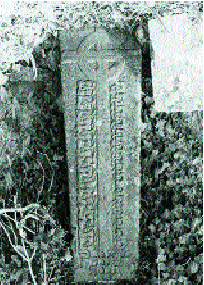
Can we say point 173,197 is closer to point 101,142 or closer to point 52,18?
point 101,142

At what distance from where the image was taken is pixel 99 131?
1670 mm

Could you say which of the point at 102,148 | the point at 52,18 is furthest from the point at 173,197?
the point at 52,18

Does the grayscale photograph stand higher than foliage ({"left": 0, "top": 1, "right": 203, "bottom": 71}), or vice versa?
foliage ({"left": 0, "top": 1, "right": 203, "bottom": 71})

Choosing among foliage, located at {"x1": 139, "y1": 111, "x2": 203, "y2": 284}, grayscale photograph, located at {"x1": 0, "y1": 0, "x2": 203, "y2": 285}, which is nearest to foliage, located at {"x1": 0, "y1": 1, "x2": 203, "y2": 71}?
grayscale photograph, located at {"x1": 0, "y1": 0, "x2": 203, "y2": 285}

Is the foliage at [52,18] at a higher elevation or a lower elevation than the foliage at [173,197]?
higher

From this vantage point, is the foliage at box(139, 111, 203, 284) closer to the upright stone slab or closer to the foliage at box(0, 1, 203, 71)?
the upright stone slab

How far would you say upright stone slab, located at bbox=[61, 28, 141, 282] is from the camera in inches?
65.0

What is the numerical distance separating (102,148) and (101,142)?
2 cm

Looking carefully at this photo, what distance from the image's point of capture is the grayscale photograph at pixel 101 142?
1.65 m

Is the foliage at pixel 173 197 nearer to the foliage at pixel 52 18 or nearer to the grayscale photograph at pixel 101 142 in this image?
the grayscale photograph at pixel 101 142

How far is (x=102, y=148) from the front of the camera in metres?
1.67

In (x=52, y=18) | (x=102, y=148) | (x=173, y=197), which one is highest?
(x=52, y=18)

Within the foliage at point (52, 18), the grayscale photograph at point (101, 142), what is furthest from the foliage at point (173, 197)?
the foliage at point (52, 18)

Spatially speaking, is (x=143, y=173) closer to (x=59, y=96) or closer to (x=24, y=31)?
(x=59, y=96)
